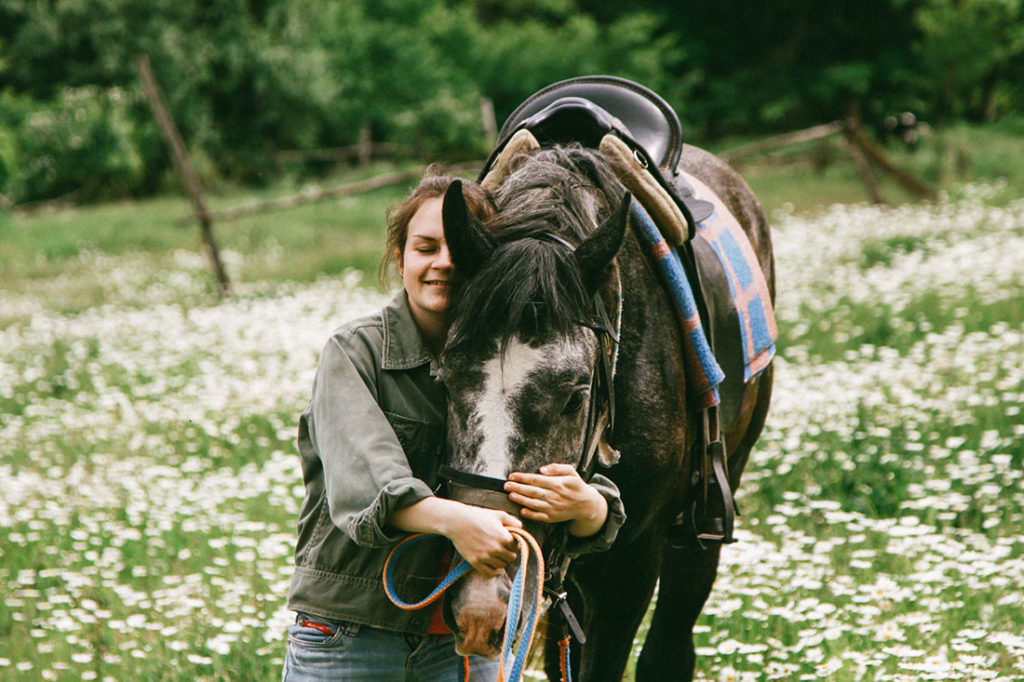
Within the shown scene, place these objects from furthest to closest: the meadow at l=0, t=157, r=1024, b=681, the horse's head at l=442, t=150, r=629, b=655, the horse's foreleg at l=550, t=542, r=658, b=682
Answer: the meadow at l=0, t=157, r=1024, b=681 < the horse's foreleg at l=550, t=542, r=658, b=682 < the horse's head at l=442, t=150, r=629, b=655

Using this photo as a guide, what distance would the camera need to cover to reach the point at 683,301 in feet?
8.90

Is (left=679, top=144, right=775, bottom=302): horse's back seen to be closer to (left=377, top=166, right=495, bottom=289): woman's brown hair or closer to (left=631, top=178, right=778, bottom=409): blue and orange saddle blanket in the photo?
(left=631, top=178, right=778, bottom=409): blue and orange saddle blanket

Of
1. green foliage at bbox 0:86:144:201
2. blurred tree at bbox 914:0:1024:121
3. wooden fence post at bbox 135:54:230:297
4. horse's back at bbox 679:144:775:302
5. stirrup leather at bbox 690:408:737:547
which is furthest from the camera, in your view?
blurred tree at bbox 914:0:1024:121

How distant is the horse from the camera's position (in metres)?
1.93

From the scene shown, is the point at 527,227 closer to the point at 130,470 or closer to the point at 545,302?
the point at 545,302

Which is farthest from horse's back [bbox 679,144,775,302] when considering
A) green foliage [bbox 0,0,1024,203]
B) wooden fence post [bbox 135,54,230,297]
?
green foliage [bbox 0,0,1024,203]

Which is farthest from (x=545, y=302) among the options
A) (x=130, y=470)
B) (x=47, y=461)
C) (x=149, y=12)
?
(x=149, y=12)

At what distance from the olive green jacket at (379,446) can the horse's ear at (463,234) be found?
205mm

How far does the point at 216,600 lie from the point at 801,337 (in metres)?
5.55

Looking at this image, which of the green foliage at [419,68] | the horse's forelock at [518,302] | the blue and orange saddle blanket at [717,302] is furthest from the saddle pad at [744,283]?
the green foliage at [419,68]

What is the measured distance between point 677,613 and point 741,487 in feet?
6.32

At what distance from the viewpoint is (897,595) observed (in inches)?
142

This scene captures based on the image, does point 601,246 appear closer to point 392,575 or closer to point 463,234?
point 463,234

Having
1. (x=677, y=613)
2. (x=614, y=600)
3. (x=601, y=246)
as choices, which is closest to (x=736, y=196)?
(x=677, y=613)
